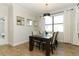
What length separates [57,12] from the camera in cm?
641

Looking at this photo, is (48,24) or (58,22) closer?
(58,22)

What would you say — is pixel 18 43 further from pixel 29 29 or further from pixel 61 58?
pixel 61 58

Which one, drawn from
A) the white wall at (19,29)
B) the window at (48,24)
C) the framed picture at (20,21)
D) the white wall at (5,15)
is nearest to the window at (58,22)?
the window at (48,24)

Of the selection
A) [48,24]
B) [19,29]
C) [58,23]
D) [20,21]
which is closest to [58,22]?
[58,23]

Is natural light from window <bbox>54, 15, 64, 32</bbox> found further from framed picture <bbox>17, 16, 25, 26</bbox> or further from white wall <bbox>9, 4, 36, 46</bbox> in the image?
framed picture <bbox>17, 16, 25, 26</bbox>

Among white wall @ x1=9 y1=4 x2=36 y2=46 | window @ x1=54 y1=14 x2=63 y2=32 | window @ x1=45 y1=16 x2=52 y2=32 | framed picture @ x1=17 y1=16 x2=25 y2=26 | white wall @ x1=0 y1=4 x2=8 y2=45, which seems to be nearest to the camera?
white wall @ x1=9 y1=4 x2=36 y2=46

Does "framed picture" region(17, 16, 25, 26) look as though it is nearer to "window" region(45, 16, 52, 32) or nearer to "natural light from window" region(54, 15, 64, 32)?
"window" region(45, 16, 52, 32)

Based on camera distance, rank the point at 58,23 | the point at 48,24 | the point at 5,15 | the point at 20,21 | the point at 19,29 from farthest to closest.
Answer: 1. the point at 48,24
2. the point at 58,23
3. the point at 20,21
4. the point at 19,29
5. the point at 5,15

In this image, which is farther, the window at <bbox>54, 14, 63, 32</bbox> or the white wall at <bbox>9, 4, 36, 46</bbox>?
the window at <bbox>54, 14, 63, 32</bbox>

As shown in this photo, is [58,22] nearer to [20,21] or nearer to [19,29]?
[20,21]

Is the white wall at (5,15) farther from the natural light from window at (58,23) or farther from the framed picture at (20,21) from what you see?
the natural light from window at (58,23)

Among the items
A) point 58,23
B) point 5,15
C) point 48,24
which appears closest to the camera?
point 5,15

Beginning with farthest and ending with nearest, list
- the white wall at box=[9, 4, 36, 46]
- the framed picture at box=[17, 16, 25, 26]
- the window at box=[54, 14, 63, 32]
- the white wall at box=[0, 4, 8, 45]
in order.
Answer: the window at box=[54, 14, 63, 32], the framed picture at box=[17, 16, 25, 26], the white wall at box=[0, 4, 8, 45], the white wall at box=[9, 4, 36, 46]

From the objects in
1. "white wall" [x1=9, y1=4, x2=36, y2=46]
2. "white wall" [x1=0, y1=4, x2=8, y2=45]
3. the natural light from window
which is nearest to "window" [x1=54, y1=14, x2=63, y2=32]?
the natural light from window
